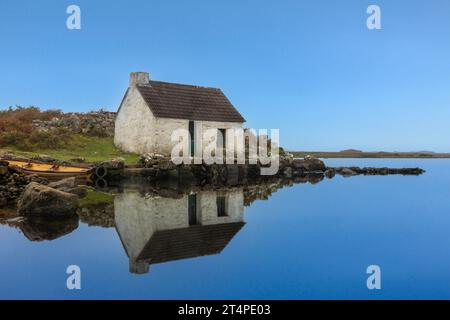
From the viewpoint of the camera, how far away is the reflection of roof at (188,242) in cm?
969

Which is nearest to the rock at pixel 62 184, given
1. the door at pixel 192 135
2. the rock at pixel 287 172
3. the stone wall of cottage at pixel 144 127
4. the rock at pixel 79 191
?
the rock at pixel 79 191

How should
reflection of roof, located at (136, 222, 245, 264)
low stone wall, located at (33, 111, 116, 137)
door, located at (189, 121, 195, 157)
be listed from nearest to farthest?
1. reflection of roof, located at (136, 222, 245, 264)
2. door, located at (189, 121, 195, 157)
3. low stone wall, located at (33, 111, 116, 137)

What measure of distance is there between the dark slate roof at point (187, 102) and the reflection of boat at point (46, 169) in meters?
8.55

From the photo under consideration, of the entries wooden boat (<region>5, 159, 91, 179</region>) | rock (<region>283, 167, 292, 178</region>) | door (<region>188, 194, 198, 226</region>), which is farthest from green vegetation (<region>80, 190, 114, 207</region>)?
rock (<region>283, 167, 292, 178</region>)

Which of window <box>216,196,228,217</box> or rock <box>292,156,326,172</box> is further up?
rock <box>292,156,326,172</box>

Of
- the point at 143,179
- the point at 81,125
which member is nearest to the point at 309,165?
the point at 143,179

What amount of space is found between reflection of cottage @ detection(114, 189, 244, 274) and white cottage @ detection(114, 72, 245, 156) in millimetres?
10191

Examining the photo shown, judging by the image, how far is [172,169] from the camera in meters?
26.4

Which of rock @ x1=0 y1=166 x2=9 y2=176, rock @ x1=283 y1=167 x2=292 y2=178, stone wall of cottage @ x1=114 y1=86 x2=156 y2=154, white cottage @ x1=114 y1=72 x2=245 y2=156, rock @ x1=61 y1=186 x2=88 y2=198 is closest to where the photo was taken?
rock @ x1=61 y1=186 x2=88 y2=198

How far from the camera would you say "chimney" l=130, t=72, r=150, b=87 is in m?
31.7

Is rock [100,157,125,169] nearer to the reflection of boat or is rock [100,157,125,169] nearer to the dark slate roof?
the reflection of boat

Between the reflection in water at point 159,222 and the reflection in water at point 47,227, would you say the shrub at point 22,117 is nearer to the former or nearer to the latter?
the reflection in water at point 159,222

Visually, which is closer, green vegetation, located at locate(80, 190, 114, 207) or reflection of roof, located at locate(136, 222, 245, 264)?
reflection of roof, located at locate(136, 222, 245, 264)
